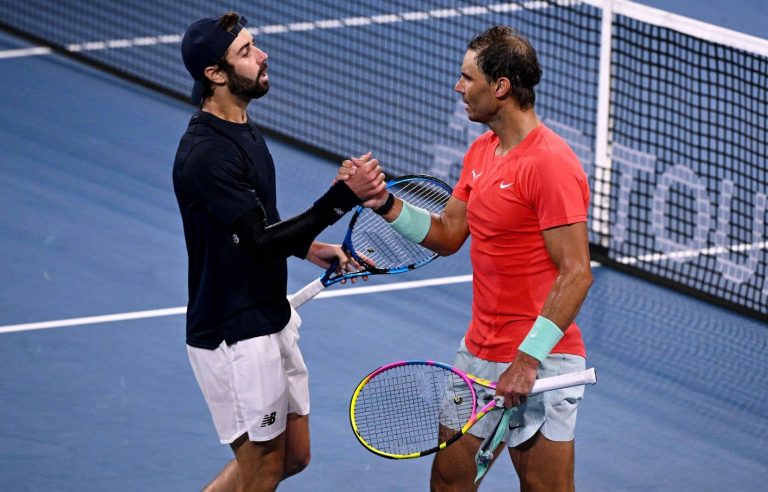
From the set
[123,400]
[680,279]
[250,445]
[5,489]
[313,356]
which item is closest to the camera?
[250,445]

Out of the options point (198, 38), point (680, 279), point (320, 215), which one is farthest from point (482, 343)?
point (680, 279)

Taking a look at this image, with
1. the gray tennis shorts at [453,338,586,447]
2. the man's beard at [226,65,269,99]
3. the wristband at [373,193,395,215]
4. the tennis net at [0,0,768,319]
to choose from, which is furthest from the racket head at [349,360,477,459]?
the tennis net at [0,0,768,319]

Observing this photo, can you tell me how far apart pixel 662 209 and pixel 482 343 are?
182 inches

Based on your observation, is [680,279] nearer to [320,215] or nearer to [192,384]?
[192,384]

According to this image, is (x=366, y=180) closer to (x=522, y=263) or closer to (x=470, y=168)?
(x=470, y=168)

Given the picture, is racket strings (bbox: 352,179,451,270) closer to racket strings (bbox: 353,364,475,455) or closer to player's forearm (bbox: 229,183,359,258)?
racket strings (bbox: 353,364,475,455)

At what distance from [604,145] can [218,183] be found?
489 centimetres

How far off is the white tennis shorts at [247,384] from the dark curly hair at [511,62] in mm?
1317

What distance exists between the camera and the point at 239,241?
502cm

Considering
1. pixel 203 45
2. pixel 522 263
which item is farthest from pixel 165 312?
pixel 522 263

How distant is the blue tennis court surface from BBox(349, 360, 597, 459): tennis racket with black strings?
0.90 meters

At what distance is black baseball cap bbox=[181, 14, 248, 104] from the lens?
5.09m

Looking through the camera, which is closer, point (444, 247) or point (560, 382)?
point (560, 382)

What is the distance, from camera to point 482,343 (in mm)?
5152
